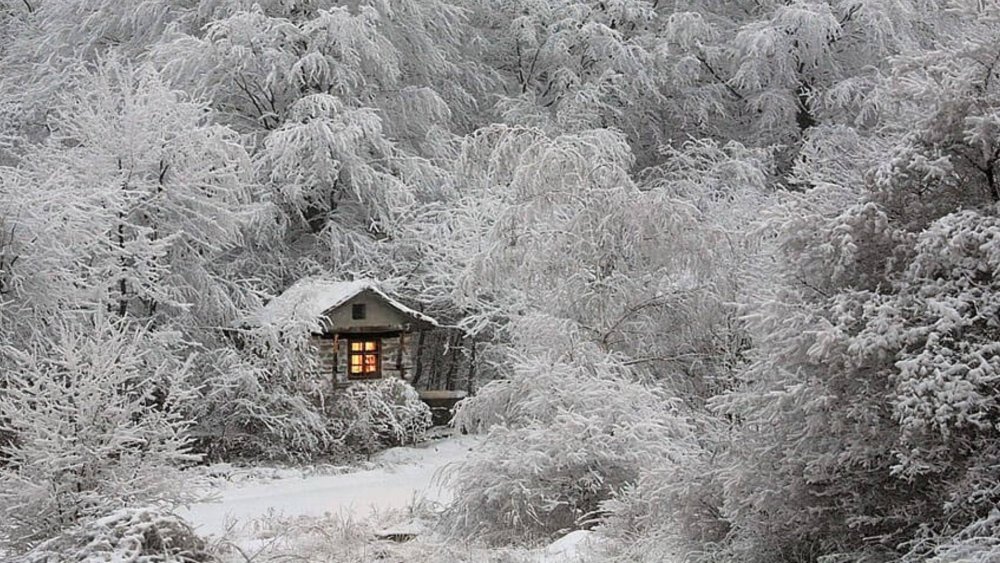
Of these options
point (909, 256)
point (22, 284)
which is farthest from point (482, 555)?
point (22, 284)

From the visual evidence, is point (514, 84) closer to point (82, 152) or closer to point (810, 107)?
point (810, 107)

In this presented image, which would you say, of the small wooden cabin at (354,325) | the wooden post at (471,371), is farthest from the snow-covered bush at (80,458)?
the wooden post at (471,371)

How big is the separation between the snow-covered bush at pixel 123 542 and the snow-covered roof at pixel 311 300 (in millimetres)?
9039

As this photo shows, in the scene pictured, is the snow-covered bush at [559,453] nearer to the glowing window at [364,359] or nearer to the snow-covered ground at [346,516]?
the snow-covered ground at [346,516]

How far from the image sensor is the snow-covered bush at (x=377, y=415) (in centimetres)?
1501

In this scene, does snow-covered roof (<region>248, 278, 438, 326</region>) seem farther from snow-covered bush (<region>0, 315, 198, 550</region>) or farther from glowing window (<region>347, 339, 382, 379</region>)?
snow-covered bush (<region>0, 315, 198, 550</region>)

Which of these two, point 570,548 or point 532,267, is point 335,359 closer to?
point 532,267

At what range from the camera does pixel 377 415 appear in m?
15.4

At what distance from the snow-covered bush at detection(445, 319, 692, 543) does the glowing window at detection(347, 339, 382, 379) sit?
6.33 meters

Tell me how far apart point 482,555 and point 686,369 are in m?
3.68

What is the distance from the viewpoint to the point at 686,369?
11141 millimetres

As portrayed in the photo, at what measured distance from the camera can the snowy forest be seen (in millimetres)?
5352

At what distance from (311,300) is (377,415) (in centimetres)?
192

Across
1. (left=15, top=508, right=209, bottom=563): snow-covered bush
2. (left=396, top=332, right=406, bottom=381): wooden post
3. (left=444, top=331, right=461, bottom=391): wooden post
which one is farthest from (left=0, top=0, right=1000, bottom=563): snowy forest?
(left=396, top=332, right=406, bottom=381): wooden post
